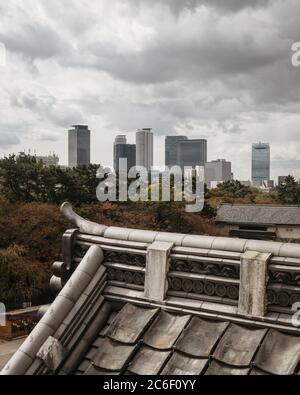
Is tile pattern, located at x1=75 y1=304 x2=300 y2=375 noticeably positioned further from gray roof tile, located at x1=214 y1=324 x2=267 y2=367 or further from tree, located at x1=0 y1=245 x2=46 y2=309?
tree, located at x1=0 y1=245 x2=46 y2=309

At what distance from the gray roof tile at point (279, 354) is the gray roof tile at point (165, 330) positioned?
1.15 m

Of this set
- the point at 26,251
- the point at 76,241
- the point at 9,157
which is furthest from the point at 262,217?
the point at 76,241

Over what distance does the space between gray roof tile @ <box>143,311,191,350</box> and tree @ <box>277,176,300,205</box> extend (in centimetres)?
7876

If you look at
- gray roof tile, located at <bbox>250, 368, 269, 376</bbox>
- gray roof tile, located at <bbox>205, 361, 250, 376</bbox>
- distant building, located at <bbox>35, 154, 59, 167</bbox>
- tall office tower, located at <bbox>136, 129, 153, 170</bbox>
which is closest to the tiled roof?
distant building, located at <bbox>35, 154, 59, 167</bbox>

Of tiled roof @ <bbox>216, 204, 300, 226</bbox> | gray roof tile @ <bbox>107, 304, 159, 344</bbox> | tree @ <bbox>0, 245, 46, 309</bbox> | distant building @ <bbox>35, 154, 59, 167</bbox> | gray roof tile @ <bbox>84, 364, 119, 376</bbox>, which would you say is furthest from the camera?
tiled roof @ <bbox>216, 204, 300, 226</bbox>

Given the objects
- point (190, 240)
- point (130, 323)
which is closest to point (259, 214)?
point (190, 240)

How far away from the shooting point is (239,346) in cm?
577

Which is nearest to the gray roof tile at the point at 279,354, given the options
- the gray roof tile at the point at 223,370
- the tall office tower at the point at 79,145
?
the gray roof tile at the point at 223,370

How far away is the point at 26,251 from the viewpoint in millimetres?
34000

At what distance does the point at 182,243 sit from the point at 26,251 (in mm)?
28996

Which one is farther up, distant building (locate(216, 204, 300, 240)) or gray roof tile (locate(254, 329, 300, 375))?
gray roof tile (locate(254, 329, 300, 375))

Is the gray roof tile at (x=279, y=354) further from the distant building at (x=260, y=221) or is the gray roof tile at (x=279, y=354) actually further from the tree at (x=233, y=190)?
the tree at (x=233, y=190)

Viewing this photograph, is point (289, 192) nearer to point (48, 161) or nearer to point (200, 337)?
point (48, 161)

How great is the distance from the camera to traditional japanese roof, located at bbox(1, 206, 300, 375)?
5727 mm
